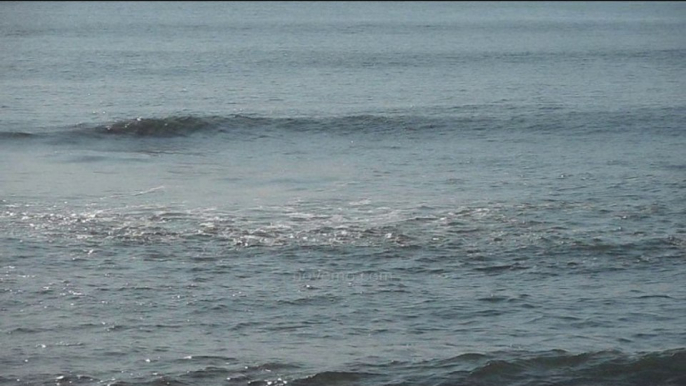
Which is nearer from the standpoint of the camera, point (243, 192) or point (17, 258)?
point (17, 258)

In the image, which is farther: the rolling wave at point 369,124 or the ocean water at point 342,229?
the rolling wave at point 369,124

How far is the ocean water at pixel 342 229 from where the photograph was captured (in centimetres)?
1128

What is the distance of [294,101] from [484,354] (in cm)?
2036

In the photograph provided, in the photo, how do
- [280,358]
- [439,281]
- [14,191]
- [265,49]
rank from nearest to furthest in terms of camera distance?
1. [280,358]
2. [439,281]
3. [14,191]
4. [265,49]

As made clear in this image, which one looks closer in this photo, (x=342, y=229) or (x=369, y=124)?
(x=342, y=229)

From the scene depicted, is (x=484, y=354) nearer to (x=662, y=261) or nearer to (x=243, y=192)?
(x=662, y=261)

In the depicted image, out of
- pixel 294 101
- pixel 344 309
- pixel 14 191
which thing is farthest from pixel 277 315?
Answer: pixel 294 101

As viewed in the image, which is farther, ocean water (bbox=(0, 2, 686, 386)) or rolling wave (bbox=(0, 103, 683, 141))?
rolling wave (bbox=(0, 103, 683, 141))

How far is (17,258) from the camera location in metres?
14.4

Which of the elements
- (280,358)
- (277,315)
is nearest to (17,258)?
(277,315)

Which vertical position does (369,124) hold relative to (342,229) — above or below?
below

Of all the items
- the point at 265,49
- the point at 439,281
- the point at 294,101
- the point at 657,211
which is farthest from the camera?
the point at 265,49

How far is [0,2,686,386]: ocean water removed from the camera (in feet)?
37.0

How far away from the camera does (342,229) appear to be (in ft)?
52.8
